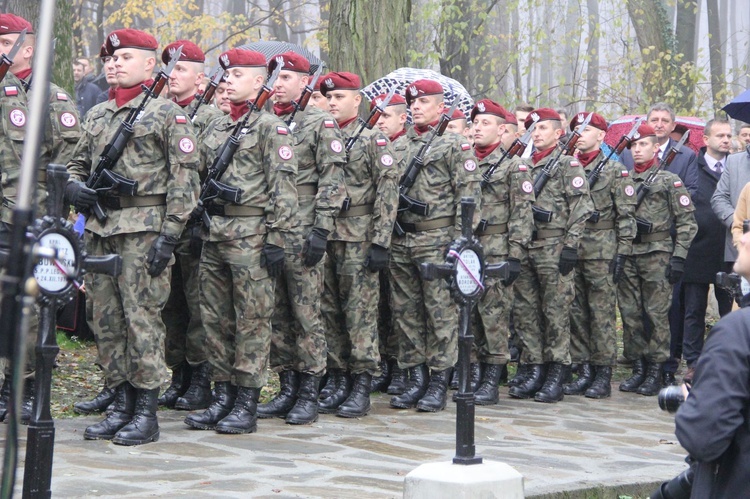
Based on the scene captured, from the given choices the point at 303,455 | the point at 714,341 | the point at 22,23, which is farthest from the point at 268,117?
the point at 714,341

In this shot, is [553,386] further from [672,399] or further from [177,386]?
[672,399]

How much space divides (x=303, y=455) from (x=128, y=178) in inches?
77.0

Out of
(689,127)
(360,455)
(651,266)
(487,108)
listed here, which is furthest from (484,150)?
(689,127)

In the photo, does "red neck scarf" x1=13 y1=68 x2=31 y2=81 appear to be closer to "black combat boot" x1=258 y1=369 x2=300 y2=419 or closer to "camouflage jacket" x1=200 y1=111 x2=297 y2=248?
"camouflage jacket" x1=200 y1=111 x2=297 y2=248

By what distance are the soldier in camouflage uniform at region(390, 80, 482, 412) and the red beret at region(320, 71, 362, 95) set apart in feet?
2.17

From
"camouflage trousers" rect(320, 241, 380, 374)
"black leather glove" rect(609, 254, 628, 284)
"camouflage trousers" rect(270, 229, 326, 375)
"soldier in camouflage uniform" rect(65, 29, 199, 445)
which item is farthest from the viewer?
"black leather glove" rect(609, 254, 628, 284)

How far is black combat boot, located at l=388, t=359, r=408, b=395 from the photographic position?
9781mm

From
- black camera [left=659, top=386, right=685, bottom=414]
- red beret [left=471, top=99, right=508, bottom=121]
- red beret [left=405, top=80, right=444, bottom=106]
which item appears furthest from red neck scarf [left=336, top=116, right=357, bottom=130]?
black camera [left=659, top=386, right=685, bottom=414]

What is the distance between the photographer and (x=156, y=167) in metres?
7.38

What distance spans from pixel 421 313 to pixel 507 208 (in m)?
1.32

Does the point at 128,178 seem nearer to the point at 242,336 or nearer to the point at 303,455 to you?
the point at 242,336

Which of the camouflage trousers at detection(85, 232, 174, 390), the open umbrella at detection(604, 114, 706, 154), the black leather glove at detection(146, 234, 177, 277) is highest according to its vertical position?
the open umbrella at detection(604, 114, 706, 154)

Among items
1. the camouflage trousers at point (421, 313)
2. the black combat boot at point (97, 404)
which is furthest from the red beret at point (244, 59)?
the black combat boot at point (97, 404)

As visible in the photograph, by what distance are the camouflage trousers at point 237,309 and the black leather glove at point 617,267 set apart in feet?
12.8
